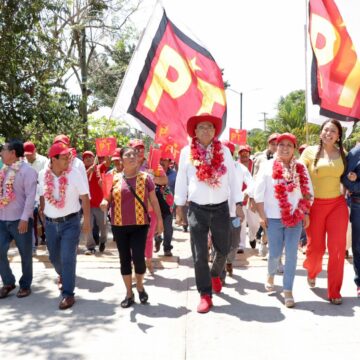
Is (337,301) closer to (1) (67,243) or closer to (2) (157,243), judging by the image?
(1) (67,243)

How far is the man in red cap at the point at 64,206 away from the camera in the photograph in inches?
189

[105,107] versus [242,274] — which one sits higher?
[105,107]

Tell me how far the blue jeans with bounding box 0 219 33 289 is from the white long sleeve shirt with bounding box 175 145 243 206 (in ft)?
6.02

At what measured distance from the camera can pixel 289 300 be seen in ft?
15.3

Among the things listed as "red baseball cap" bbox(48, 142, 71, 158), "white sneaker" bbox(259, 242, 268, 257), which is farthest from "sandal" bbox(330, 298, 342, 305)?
"red baseball cap" bbox(48, 142, 71, 158)

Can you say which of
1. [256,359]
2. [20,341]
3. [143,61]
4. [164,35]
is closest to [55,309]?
[20,341]

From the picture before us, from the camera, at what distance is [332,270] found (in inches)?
188

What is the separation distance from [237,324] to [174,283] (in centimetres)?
159

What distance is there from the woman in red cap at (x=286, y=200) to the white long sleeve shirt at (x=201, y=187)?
0.93ft

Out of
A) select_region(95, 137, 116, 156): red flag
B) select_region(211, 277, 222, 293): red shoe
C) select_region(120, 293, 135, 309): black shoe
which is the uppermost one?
select_region(95, 137, 116, 156): red flag

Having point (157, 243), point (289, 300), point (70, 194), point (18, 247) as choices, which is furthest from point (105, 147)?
point (289, 300)

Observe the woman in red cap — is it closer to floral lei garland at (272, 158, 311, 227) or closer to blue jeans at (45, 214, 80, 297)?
floral lei garland at (272, 158, 311, 227)

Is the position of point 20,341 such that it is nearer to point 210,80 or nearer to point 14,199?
point 14,199

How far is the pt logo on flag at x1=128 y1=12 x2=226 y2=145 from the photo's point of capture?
671cm
